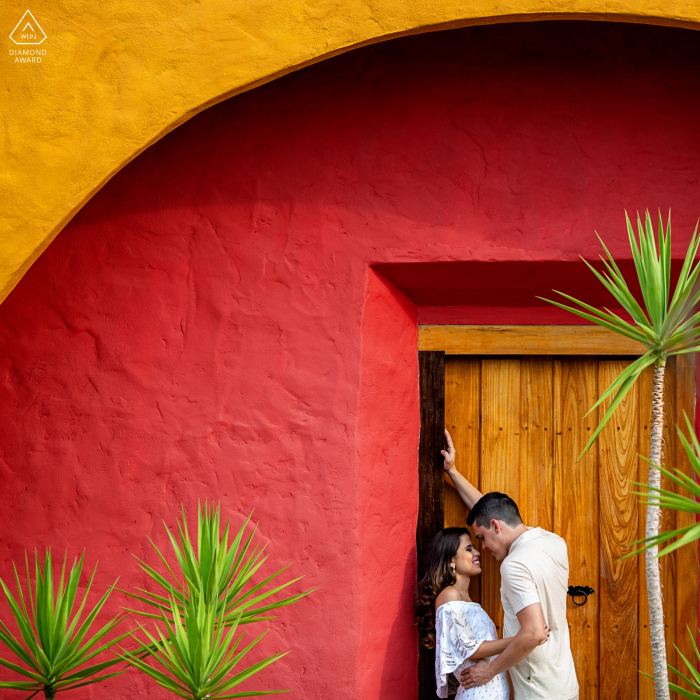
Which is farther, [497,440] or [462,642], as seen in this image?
[497,440]

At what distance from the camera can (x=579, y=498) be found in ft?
10.3

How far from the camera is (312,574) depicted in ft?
8.95

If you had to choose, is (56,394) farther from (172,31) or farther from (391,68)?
(391,68)

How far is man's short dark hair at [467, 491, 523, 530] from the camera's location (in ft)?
9.21

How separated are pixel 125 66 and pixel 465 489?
2137 millimetres

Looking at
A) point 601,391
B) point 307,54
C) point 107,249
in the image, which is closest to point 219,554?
point 107,249

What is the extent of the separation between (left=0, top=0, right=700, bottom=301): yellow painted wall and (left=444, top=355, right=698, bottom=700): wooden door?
1.52 metres

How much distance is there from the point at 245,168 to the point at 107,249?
666mm

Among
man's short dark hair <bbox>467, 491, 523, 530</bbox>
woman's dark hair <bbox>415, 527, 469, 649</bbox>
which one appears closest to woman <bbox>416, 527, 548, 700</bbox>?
woman's dark hair <bbox>415, 527, 469, 649</bbox>

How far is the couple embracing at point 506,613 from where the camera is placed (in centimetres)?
258

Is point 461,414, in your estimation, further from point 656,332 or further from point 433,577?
point 656,332

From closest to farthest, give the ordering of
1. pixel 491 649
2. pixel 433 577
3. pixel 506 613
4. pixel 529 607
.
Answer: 1. pixel 529 607
2. pixel 491 649
3. pixel 506 613
4. pixel 433 577

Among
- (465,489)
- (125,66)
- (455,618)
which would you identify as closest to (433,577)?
(455,618)

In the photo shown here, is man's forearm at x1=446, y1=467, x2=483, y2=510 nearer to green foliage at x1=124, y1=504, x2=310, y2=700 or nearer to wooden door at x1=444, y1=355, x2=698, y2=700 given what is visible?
wooden door at x1=444, y1=355, x2=698, y2=700
